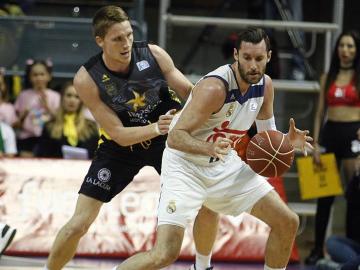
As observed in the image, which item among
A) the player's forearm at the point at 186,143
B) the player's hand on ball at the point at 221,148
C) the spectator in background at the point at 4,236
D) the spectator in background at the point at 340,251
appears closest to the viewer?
the player's hand on ball at the point at 221,148

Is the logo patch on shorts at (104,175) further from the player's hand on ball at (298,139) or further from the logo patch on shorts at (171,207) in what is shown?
the player's hand on ball at (298,139)

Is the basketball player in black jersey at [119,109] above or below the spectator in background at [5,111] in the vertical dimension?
above

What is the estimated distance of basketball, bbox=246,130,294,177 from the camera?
563 cm

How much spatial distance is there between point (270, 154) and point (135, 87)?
3.54 feet

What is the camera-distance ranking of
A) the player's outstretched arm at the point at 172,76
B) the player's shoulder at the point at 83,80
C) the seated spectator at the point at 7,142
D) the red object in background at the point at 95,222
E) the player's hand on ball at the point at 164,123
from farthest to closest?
the seated spectator at the point at 7,142, the red object in background at the point at 95,222, the player's outstretched arm at the point at 172,76, the player's shoulder at the point at 83,80, the player's hand on ball at the point at 164,123

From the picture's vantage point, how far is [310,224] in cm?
1052

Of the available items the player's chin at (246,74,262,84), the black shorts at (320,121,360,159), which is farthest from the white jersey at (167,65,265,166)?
the black shorts at (320,121,360,159)

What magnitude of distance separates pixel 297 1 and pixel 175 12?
2.14 meters

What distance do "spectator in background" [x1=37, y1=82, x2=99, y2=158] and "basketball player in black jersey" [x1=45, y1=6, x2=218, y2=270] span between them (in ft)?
7.71

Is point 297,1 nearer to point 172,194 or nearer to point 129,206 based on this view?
point 129,206

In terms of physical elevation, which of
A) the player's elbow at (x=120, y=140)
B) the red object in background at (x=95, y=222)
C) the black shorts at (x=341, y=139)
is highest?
the player's elbow at (x=120, y=140)

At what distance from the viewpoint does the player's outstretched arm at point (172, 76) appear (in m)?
6.14

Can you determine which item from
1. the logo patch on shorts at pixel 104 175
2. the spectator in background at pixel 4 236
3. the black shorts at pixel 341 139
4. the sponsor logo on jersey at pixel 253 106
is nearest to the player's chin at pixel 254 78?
the sponsor logo on jersey at pixel 253 106

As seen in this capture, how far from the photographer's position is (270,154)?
18.5 feet
